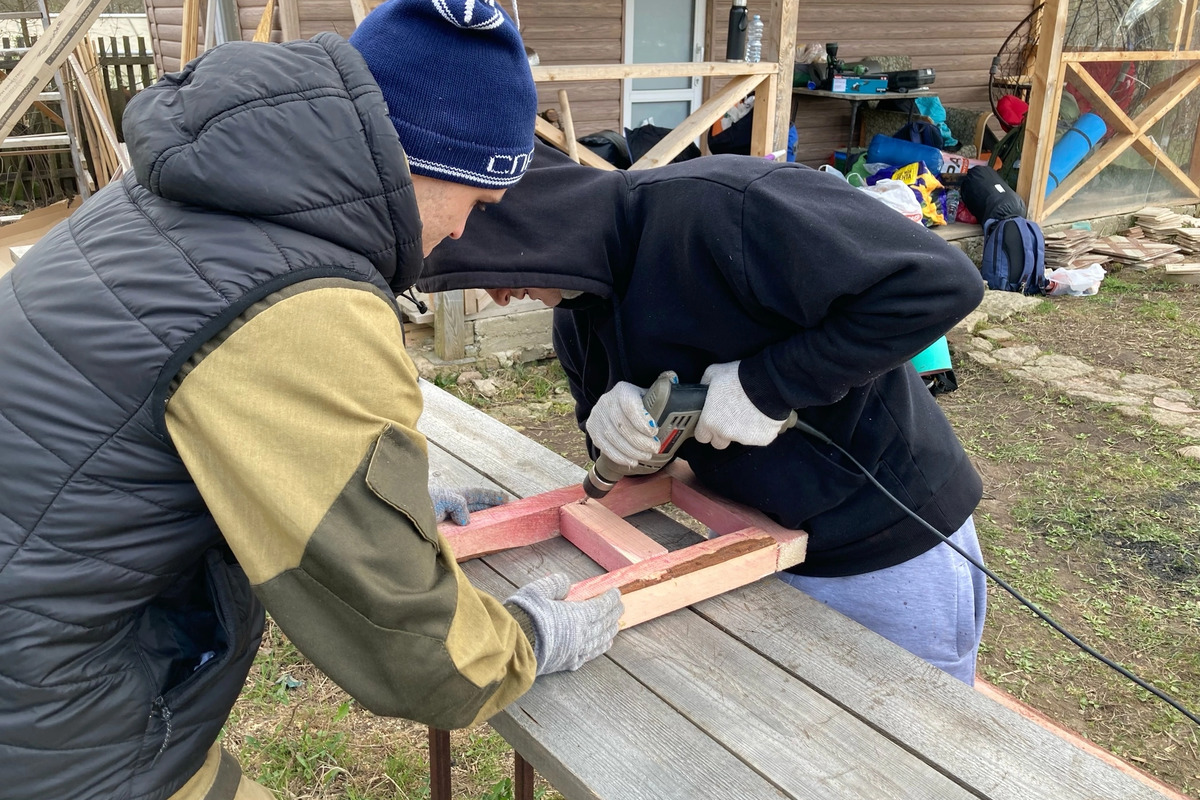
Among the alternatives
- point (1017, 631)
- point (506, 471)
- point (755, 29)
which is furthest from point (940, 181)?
point (506, 471)

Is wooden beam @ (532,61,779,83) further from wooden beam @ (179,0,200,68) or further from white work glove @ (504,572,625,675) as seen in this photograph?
white work glove @ (504,572,625,675)

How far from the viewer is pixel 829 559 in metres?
2.05

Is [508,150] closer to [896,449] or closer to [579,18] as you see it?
[896,449]

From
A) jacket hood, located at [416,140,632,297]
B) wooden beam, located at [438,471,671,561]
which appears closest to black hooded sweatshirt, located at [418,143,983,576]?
jacket hood, located at [416,140,632,297]

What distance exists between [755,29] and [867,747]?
673cm

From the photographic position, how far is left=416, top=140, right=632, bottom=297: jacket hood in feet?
5.79

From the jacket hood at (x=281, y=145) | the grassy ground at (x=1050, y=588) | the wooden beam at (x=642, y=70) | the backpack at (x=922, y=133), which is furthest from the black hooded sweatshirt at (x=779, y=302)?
the backpack at (x=922, y=133)

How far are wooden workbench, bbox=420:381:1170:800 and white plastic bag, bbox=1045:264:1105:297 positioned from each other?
7.01 meters

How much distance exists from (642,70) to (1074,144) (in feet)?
17.0

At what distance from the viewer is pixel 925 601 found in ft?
6.59

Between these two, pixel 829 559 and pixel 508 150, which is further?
pixel 829 559

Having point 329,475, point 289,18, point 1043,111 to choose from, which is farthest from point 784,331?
point 1043,111

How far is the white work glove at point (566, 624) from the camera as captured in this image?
160 cm

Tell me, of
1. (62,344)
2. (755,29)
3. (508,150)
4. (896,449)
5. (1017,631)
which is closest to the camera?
(62,344)
